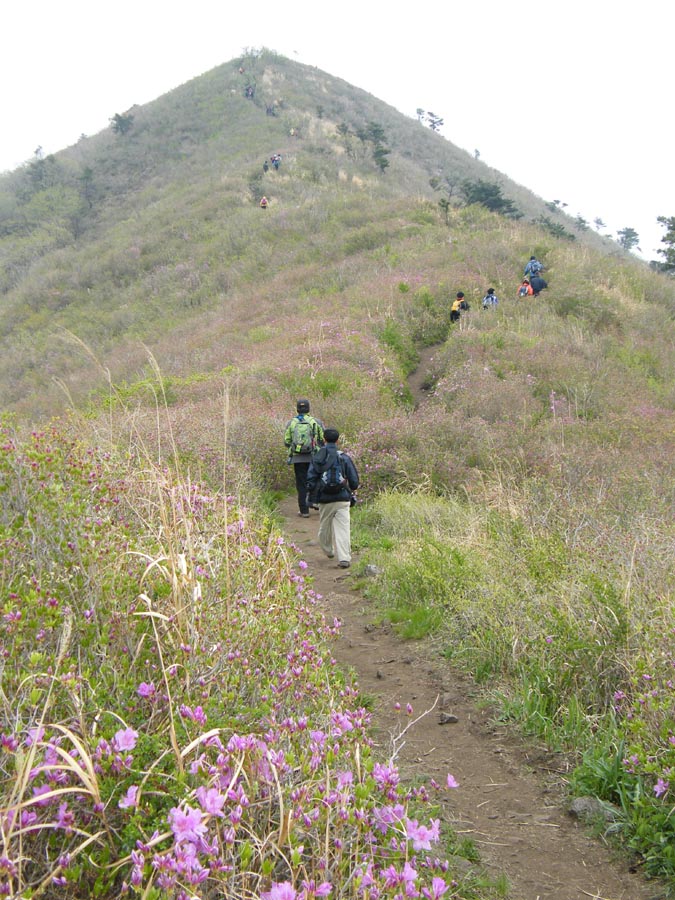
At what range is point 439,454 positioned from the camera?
385 inches

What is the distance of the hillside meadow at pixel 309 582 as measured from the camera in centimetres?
177

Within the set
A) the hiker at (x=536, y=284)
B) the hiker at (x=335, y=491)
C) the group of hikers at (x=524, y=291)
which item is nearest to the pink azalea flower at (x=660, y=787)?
the hiker at (x=335, y=491)

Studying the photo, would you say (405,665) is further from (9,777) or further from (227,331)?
(227,331)

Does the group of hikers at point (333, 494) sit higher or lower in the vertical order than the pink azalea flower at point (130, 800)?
lower

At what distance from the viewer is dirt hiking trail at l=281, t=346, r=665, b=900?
276cm

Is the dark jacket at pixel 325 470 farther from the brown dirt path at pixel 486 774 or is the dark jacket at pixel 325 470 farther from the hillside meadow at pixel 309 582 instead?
the brown dirt path at pixel 486 774


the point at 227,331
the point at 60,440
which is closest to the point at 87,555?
the point at 60,440

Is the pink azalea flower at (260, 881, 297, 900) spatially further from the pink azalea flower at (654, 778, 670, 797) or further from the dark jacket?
the dark jacket

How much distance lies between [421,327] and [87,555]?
15.7 m

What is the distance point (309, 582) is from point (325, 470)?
346cm

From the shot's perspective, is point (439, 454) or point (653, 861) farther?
point (439, 454)

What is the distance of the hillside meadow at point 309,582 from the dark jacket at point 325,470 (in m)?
0.74

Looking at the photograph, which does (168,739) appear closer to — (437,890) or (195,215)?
(437,890)

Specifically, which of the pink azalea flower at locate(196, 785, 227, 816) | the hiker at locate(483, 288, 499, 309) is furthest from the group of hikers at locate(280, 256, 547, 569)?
the hiker at locate(483, 288, 499, 309)
